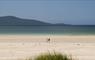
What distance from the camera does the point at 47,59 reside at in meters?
9.31

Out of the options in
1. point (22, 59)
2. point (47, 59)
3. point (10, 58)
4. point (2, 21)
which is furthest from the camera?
point (2, 21)

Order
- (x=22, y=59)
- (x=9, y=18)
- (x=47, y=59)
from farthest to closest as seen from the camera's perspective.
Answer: (x=9, y=18) → (x=22, y=59) → (x=47, y=59)

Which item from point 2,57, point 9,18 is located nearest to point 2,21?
point 9,18

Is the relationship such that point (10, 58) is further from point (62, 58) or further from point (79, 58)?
point (62, 58)

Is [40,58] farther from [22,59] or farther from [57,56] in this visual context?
[22,59]

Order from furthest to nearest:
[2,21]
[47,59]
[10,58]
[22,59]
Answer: [2,21], [10,58], [22,59], [47,59]

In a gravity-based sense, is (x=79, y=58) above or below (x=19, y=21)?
below

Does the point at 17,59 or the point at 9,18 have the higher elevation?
the point at 9,18

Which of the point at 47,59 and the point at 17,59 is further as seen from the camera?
the point at 17,59

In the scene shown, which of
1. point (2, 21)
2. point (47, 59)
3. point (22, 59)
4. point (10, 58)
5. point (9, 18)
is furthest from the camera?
point (9, 18)

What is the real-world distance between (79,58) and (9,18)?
542 feet

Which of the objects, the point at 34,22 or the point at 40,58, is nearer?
the point at 40,58

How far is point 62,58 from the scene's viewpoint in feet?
31.9

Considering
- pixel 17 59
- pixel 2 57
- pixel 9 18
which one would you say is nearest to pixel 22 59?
pixel 17 59
